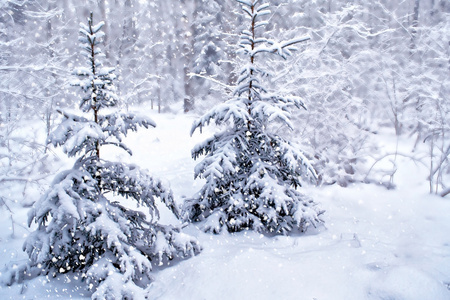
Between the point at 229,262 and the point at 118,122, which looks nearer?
the point at 118,122

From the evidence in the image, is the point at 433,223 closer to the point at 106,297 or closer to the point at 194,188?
the point at 194,188

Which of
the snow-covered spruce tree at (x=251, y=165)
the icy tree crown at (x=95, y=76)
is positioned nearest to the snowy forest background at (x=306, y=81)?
the snow-covered spruce tree at (x=251, y=165)

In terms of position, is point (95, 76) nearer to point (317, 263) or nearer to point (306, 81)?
point (317, 263)

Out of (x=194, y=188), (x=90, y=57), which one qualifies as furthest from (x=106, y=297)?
(x=194, y=188)

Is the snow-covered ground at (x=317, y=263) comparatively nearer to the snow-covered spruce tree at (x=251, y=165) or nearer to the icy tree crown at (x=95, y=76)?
the snow-covered spruce tree at (x=251, y=165)

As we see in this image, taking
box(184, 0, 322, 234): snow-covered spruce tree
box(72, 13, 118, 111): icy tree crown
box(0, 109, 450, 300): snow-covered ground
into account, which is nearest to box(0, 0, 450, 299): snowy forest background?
box(0, 109, 450, 300): snow-covered ground

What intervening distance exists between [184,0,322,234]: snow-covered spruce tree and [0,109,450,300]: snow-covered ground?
0.46 m

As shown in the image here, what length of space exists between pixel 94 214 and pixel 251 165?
3523 millimetres

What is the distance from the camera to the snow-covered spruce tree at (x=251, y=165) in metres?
5.67

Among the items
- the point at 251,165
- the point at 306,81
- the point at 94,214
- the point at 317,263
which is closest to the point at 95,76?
the point at 94,214

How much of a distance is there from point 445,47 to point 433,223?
6516 millimetres

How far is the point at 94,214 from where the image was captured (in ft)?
13.5

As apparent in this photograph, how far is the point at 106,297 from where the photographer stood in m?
3.72

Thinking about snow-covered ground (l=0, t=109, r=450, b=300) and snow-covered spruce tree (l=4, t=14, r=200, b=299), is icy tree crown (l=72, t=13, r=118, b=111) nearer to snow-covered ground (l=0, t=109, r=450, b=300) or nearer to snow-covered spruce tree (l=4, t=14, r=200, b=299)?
snow-covered spruce tree (l=4, t=14, r=200, b=299)
